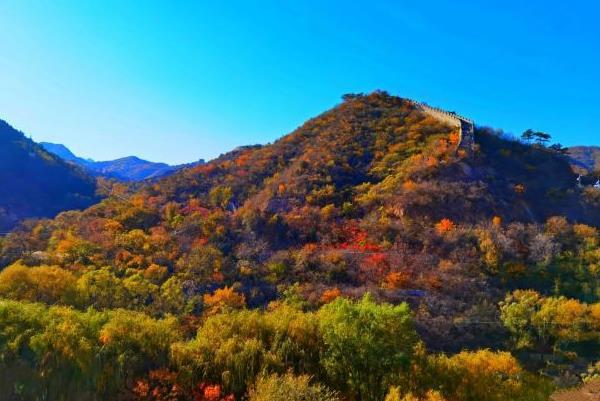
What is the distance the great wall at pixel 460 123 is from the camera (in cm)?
5150

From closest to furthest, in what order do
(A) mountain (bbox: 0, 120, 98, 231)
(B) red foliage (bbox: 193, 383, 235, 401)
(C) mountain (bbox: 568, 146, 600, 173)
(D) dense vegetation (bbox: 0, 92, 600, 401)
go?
(B) red foliage (bbox: 193, 383, 235, 401) → (D) dense vegetation (bbox: 0, 92, 600, 401) → (A) mountain (bbox: 0, 120, 98, 231) → (C) mountain (bbox: 568, 146, 600, 173)

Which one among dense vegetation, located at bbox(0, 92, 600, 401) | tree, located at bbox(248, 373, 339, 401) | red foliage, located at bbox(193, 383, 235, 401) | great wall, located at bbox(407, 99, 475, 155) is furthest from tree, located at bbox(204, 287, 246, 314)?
great wall, located at bbox(407, 99, 475, 155)

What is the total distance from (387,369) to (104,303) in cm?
2006

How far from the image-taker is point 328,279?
34.4m

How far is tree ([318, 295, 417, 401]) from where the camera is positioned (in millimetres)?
17828

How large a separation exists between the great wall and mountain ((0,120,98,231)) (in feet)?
210

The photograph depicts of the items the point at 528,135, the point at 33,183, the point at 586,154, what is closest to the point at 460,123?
the point at 528,135

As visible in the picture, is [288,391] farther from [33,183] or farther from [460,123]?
[33,183]

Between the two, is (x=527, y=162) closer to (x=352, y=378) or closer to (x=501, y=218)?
(x=501, y=218)

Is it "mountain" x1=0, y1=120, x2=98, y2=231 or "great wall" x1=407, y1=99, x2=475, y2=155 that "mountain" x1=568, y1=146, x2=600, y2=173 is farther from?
"mountain" x1=0, y1=120, x2=98, y2=231

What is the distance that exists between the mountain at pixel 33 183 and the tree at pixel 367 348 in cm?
6787

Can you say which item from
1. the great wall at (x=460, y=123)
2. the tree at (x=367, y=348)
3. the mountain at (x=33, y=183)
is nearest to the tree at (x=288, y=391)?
the tree at (x=367, y=348)

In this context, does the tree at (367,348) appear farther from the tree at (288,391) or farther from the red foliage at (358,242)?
the red foliage at (358,242)

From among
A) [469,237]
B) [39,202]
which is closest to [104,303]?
[469,237]
